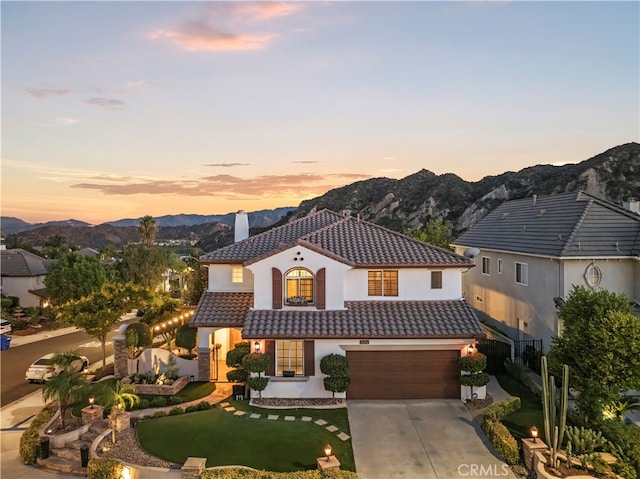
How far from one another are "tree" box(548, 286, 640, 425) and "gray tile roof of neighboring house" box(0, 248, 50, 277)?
167ft

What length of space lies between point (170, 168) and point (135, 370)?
2489 centimetres

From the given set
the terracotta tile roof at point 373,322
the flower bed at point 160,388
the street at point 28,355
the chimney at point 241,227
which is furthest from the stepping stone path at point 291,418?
the street at point 28,355

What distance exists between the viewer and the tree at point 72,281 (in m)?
39.8

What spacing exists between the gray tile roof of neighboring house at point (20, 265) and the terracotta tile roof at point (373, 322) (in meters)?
39.5

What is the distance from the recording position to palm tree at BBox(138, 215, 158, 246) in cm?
5928

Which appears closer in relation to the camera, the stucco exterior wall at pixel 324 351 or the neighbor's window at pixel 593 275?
the stucco exterior wall at pixel 324 351

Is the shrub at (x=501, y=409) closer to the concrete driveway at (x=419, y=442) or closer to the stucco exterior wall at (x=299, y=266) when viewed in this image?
the concrete driveway at (x=419, y=442)

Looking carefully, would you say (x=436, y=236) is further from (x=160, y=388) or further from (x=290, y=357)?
(x=160, y=388)

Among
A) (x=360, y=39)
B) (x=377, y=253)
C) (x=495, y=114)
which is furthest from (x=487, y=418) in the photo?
(x=495, y=114)

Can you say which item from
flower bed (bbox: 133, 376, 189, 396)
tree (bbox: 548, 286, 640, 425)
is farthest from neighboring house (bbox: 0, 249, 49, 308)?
tree (bbox: 548, 286, 640, 425)

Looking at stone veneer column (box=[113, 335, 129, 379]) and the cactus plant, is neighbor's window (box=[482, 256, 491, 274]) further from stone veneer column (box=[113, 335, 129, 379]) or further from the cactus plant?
stone veneer column (box=[113, 335, 129, 379])

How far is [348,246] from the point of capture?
21109 millimetres

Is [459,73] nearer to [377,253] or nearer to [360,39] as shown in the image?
[360,39]

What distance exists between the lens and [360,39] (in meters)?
24.7
